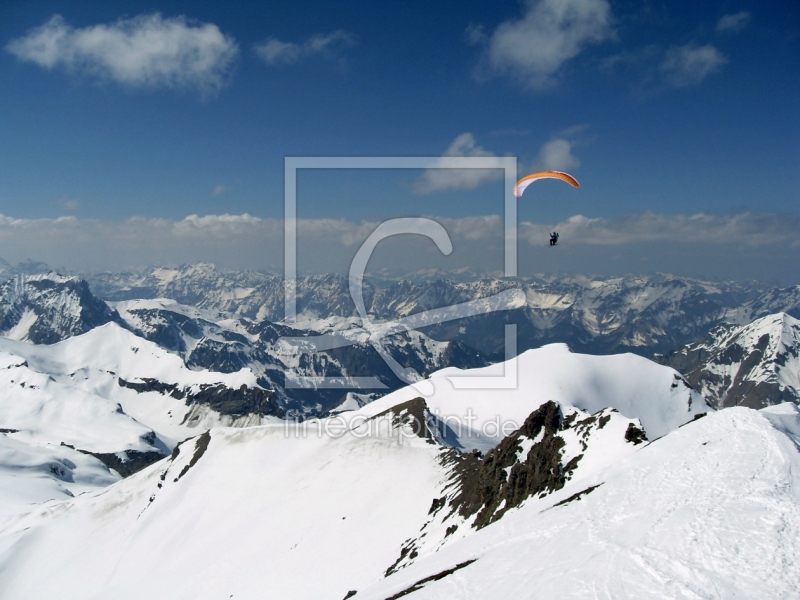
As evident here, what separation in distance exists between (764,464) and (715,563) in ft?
36.3

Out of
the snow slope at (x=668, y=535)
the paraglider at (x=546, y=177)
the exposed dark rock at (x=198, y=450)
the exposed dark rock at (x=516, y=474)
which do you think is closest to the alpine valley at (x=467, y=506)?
the snow slope at (x=668, y=535)

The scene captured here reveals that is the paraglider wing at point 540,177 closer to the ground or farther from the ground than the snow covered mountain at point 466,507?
farther from the ground

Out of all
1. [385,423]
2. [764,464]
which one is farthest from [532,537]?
[385,423]

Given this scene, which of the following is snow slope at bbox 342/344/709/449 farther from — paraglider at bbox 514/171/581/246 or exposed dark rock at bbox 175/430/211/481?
paraglider at bbox 514/171/581/246

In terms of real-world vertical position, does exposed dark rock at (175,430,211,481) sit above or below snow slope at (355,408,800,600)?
below

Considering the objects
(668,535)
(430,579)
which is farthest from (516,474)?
(668,535)

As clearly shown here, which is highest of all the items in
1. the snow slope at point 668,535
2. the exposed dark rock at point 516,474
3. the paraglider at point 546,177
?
the paraglider at point 546,177

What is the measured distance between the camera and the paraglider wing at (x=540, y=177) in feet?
185

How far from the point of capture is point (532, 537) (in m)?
28.6

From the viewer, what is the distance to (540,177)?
59.4 meters

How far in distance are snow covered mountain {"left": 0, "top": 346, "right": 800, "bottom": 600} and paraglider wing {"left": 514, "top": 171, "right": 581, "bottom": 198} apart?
86.3ft

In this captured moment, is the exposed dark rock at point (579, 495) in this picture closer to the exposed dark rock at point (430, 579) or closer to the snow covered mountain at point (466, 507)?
the snow covered mountain at point (466, 507)

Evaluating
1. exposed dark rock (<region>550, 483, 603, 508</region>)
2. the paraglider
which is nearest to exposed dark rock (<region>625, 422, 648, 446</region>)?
exposed dark rock (<region>550, 483, 603, 508</region>)

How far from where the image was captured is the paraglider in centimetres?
5641
